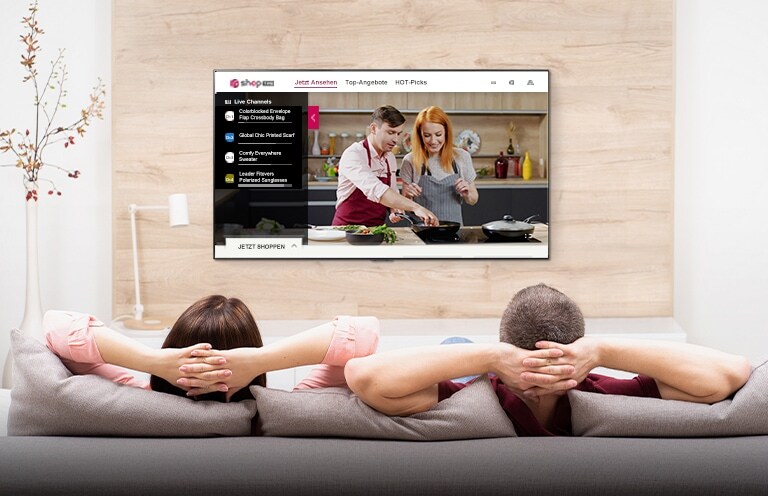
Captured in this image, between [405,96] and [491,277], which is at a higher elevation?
[405,96]

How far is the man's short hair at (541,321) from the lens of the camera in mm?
1605

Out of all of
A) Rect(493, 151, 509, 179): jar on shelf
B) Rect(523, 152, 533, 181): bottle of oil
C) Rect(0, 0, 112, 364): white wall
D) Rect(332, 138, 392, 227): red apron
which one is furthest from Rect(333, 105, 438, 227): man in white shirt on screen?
Rect(0, 0, 112, 364): white wall

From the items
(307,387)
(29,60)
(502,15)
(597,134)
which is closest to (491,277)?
(597,134)

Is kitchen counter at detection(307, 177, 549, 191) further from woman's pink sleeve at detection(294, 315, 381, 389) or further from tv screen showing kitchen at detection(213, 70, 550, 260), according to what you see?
woman's pink sleeve at detection(294, 315, 381, 389)

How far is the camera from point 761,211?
15.3 feet

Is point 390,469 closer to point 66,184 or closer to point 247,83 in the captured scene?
point 247,83

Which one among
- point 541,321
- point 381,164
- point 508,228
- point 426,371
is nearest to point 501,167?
point 508,228

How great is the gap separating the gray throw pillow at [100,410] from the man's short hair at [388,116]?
10.7 ft

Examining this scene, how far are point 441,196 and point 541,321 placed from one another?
125 inches

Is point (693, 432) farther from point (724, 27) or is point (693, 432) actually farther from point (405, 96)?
point (724, 27)

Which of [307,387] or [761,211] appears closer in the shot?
[307,387]

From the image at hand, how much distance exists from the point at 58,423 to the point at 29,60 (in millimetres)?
3153

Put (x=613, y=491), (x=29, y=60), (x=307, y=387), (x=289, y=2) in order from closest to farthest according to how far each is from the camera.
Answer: (x=613, y=491), (x=307, y=387), (x=29, y=60), (x=289, y=2)

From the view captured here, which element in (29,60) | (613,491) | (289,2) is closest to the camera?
(613,491)
